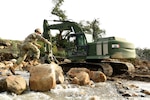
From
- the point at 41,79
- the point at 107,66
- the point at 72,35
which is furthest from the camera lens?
the point at 72,35

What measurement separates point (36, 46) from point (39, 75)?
2950mm

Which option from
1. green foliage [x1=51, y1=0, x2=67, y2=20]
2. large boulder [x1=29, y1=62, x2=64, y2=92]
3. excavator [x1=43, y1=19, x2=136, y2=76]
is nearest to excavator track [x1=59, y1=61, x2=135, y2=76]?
excavator [x1=43, y1=19, x2=136, y2=76]

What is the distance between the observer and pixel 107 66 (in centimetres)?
1434

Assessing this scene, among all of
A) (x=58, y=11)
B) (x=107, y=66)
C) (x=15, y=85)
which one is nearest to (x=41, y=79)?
(x=15, y=85)

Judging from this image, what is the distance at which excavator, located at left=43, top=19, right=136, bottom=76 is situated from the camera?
1392 cm

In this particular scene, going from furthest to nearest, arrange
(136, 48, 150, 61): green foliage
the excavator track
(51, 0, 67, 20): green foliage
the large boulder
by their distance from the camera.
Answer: (51, 0, 67, 20): green foliage, (136, 48, 150, 61): green foliage, the excavator track, the large boulder

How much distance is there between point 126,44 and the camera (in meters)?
14.1

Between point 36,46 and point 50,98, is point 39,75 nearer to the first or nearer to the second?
point 50,98

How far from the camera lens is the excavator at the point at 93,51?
13.9m

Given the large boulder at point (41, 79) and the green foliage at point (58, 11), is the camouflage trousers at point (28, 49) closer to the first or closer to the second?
the large boulder at point (41, 79)

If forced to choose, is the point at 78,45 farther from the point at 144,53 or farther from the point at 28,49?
the point at 144,53

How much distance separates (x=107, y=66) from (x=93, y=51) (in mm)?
1012

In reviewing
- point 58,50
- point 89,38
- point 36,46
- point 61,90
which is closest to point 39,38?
point 36,46

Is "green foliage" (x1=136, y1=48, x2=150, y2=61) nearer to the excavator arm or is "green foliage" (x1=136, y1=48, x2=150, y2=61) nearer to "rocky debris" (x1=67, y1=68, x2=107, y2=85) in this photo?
the excavator arm
